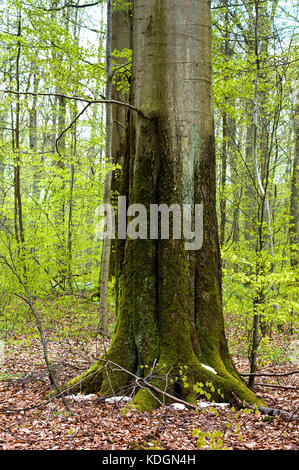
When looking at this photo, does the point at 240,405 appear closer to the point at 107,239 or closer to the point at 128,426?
the point at 128,426

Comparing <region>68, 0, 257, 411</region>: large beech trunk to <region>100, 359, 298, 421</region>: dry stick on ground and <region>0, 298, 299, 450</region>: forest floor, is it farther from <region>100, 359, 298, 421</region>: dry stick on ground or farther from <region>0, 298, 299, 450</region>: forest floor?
<region>0, 298, 299, 450</region>: forest floor

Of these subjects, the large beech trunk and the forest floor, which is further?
the large beech trunk

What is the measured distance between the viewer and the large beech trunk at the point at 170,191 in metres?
4.12

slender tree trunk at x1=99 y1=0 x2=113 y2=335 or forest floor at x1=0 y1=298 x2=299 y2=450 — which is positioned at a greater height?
slender tree trunk at x1=99 y1=0 x2=113 y2=335

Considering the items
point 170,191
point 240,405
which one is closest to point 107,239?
point 170,191

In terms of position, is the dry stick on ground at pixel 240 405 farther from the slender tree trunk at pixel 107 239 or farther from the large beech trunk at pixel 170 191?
the slender tree trunk at pixel 107 239

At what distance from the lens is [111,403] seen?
3.91m

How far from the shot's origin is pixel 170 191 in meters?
4.26

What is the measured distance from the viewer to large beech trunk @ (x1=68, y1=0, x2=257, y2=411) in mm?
4121

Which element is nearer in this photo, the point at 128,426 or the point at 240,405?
the point at 128,426

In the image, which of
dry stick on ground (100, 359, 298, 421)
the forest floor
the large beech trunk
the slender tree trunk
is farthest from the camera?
the slender tree trunk

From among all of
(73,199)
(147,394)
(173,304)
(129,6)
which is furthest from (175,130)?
(73,199)

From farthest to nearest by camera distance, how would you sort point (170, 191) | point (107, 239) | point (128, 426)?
1. point (107, 239)
2. point (170, 191)
3. point (128, 426)

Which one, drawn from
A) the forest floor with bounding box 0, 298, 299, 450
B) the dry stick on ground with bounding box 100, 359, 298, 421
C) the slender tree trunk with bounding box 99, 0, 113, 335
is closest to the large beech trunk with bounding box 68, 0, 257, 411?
the dry stick on ground with bounding box 100, 359, 298, 421
